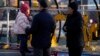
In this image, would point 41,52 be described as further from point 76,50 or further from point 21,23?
point 21,23

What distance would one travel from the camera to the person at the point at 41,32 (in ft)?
26.1

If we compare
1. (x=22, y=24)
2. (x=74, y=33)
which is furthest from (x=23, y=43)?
(x=74, y=33)

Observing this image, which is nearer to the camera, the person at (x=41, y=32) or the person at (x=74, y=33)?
the person at (x=41, y=32)

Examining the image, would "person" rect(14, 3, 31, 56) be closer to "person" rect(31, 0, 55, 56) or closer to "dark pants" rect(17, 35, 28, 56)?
"dark pants" rect(17, 35, 28, 56)

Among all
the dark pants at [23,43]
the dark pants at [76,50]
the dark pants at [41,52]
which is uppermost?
the dark pants at [41,52]

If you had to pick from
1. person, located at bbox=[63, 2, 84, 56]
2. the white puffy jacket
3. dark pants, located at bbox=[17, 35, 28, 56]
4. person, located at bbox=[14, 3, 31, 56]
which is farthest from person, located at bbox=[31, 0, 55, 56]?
dark pants, located at bbox=[17, 35, 28, 56]

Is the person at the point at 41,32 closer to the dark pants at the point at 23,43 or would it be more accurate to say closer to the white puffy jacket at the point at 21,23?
the white puffy jacket at the point at 21,23

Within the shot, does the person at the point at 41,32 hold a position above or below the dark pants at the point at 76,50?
above

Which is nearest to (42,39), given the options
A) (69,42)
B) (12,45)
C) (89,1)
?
(69,42)

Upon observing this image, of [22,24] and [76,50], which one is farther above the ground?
[22,24]

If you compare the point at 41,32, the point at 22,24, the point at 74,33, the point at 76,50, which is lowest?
the point at 76,50

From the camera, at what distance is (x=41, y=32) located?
26.3 ft

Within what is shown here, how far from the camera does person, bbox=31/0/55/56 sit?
7.95 metres

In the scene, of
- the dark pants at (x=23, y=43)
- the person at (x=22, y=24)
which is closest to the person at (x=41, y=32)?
the person at (x=22, y=24)
